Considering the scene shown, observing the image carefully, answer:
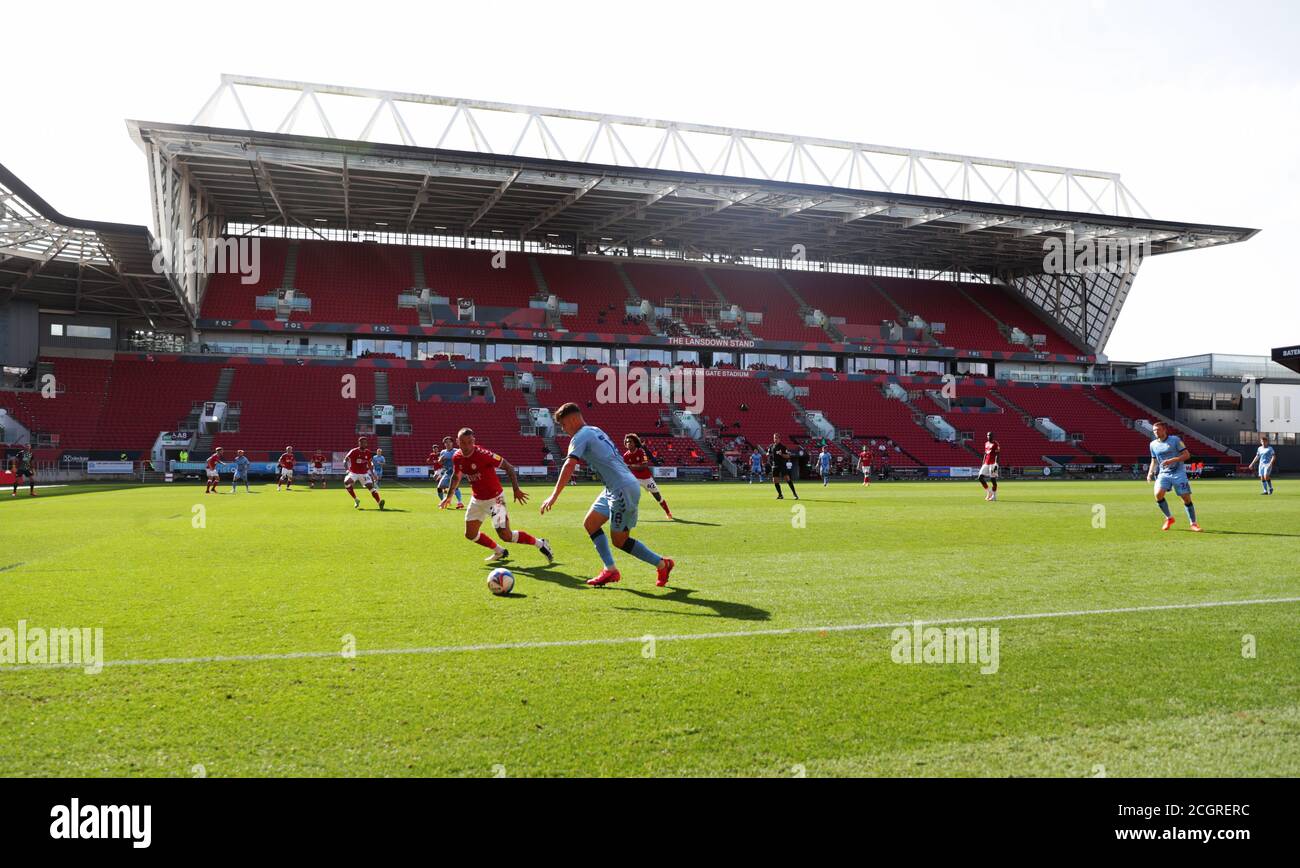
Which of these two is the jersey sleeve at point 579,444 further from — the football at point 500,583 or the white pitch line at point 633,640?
the white pitch line at point 633,640

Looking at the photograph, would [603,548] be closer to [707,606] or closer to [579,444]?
[579,444]

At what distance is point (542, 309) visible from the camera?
5741 centimetres

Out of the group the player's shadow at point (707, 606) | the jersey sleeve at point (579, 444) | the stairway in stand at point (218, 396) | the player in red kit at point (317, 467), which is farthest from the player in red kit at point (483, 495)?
the stairway in stand at point (218, 396)

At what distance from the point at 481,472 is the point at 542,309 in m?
46.8

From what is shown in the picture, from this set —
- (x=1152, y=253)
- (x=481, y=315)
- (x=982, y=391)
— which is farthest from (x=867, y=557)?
(x=1152, y=253)

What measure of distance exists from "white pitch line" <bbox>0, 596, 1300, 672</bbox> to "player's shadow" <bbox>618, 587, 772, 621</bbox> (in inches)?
24.2

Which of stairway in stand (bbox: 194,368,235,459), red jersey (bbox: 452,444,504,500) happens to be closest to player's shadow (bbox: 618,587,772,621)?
red jersey (bbox: 452,444,504,500)

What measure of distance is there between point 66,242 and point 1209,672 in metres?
45.7

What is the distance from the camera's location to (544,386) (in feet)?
177

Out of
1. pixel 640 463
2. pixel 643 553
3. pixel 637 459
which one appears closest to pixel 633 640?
pixel 643 553

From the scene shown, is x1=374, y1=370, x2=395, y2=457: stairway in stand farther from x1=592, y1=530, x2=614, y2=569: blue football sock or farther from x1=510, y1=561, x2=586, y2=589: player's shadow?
x1=592, y1=530, x2=614, y2=569: blue football sock

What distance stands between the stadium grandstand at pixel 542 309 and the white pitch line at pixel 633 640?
35.2 metres

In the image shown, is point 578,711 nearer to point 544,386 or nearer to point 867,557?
point 867,557

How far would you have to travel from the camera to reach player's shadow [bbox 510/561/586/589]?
9648 millimetres
